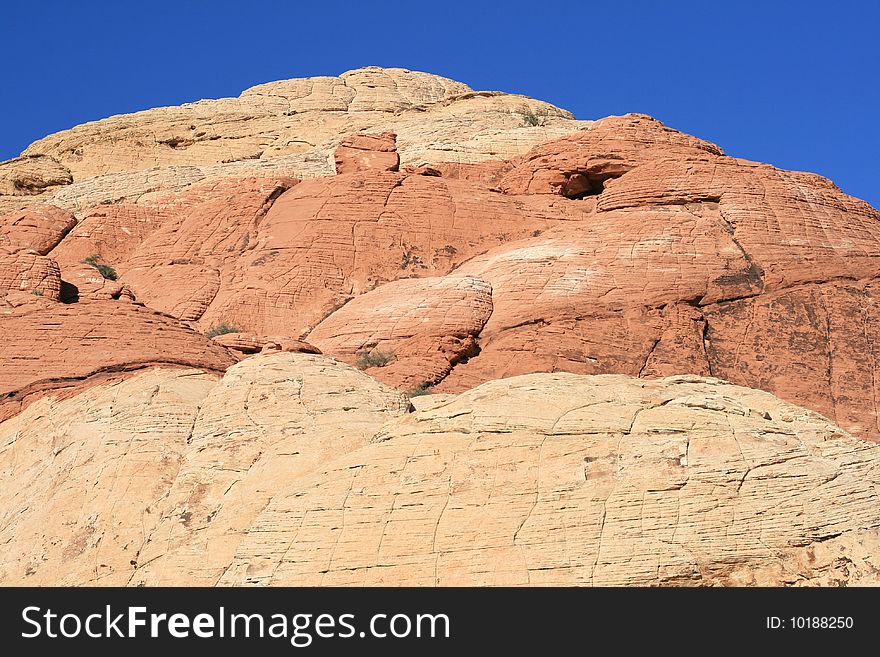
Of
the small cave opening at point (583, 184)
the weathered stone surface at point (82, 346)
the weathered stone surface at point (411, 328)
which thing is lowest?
the weathered stone surface at point (82, 346)

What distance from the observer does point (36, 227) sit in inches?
1518

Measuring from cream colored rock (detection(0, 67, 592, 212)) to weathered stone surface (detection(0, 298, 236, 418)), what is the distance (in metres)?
14.7

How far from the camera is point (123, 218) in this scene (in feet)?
129

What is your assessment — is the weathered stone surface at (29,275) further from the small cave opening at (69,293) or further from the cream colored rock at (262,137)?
the cream colored rock at (262,137)

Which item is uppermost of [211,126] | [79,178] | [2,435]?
[211,126]

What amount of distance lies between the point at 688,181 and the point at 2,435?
61.1 ft

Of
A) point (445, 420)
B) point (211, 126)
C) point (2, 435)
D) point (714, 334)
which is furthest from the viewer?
point (211, 126)

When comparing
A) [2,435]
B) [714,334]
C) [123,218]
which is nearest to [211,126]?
[123,218]

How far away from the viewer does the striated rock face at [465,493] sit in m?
16.5

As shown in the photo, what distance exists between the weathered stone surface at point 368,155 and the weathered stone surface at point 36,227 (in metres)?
8.05

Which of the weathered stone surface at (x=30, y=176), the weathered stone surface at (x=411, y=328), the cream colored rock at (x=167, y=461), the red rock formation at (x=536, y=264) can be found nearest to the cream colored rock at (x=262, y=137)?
the weathered stone surface at (x=30, y=176)

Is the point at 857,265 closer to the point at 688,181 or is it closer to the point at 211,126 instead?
the point at 688,181

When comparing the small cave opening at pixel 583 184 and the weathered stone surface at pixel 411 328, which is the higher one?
the small cave opening at pixel 583 184

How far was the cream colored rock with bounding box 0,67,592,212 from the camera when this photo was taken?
42188mm
